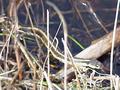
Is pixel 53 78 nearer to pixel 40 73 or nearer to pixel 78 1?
pixel 40 73

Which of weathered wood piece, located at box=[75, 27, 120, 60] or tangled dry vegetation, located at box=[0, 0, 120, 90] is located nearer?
tangled dry vegetation, located at box=[0, 0, 120, 90]

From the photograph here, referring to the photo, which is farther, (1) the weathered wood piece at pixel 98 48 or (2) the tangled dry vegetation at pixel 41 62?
(1) the weathered wood piece at pixel 98 48

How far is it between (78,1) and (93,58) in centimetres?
48

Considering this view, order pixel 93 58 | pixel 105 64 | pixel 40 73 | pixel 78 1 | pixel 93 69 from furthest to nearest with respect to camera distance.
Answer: pixel 78 1 < pixel 105 64 < pixel 93 58 < pixel 93 69 < pixel 40 73

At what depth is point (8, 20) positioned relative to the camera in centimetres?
157

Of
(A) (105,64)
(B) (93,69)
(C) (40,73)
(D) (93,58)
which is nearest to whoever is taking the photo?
(C) (40,73)

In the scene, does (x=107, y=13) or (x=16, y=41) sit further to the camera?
(x=107, y=13)

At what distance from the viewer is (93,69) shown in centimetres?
154

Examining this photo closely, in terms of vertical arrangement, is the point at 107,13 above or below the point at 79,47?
above

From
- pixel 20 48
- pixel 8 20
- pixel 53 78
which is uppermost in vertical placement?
pixel 8 20

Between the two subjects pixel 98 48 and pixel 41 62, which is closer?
pixel 41 62

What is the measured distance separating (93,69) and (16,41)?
1.13ft

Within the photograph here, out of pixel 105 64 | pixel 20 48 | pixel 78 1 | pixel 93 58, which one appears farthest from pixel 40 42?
pixel 78 1

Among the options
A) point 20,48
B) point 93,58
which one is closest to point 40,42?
point 20,48
